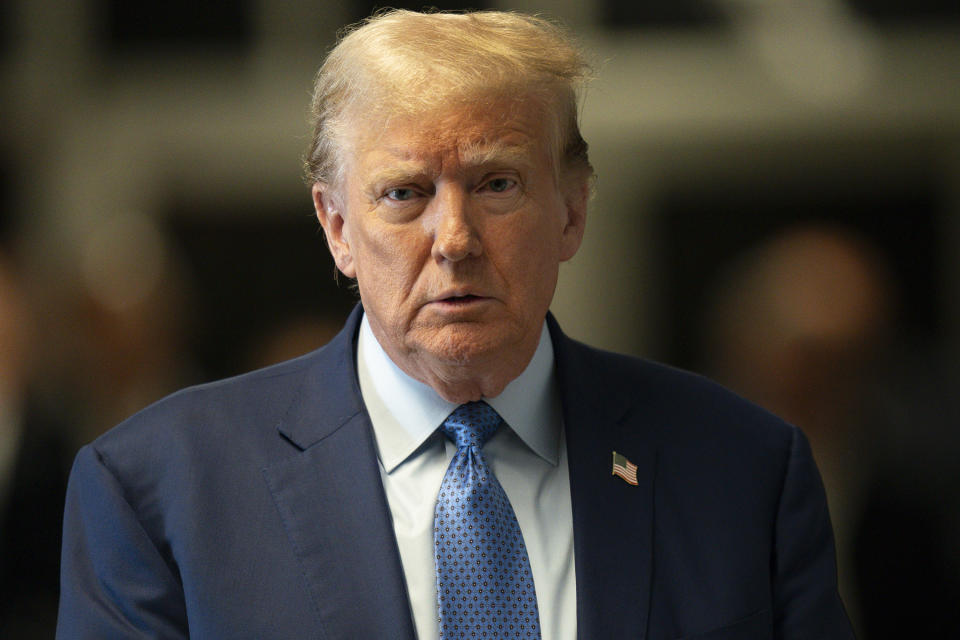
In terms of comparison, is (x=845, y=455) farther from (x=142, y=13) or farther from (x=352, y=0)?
(x=142, y=13)

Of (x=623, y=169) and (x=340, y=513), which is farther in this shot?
(x=623, y=169)

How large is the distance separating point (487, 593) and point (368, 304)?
1.75ft

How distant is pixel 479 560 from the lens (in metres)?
2.16

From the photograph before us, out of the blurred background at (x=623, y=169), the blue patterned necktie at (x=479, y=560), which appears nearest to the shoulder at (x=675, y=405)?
the blue patterned necktie at (x=479, y=560)

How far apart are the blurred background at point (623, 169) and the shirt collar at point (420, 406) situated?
2130 millimetres

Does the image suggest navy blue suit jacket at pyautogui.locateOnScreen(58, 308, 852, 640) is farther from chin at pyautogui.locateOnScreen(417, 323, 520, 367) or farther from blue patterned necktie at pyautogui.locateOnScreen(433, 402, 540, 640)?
chin at pyautogui.locateOnScreen(417, 323, 520, 367)

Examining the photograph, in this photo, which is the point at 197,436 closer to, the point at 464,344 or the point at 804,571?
the point at 464,344

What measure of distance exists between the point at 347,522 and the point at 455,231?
1.64 ft

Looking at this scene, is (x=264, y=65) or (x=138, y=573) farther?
(x=264, y=65)

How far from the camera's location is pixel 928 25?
4.64m

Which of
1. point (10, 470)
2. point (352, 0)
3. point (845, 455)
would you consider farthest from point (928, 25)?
point (10, 470)

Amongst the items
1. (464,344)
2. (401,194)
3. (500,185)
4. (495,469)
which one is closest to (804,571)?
(495,469)

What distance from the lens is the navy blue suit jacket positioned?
6.93ft

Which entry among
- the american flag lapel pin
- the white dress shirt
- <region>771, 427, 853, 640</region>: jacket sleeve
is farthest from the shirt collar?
<region>771, 427, 853, 640</region>: jacket sleeve
